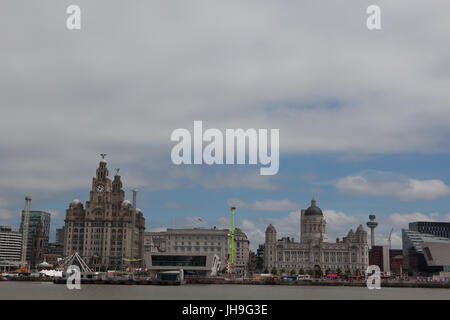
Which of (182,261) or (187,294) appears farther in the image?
(182,261)

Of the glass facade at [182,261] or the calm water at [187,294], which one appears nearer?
the calm water at [187,294]

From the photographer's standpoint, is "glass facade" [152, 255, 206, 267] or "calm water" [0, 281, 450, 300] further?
"glass facade" [152, 255, 206, 267]

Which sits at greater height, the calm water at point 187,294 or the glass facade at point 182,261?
the glass facade at point 182,261

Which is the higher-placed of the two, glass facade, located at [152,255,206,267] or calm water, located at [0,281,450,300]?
glass facade, located at [152,255,206,267]

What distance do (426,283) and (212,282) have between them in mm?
71056

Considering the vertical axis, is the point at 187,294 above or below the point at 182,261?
Result: below

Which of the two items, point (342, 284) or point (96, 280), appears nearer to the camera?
point (96, 280)
